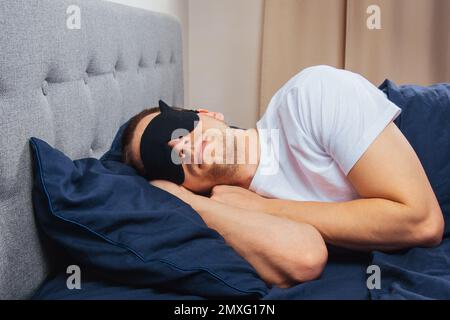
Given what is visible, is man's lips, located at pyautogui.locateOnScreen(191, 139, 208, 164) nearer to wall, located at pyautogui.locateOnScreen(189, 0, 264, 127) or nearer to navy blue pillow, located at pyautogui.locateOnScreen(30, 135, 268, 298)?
navy blue pillow, located at pyautogui.locateOnScreen(30, 135, 268, 298)

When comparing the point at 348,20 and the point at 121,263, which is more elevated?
the point at 348,20

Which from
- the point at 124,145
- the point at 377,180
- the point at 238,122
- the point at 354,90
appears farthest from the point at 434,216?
the point at 238,122

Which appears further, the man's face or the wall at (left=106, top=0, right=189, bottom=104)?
the wall at (left=106, top=0, right=189, bottom=104)

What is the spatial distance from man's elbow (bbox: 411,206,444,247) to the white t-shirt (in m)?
0.17

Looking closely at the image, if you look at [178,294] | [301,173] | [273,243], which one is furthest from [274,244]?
[301,173]

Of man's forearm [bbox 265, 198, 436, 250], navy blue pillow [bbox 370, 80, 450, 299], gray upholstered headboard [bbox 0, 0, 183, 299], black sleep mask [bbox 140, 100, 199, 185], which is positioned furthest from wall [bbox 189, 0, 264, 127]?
man's forearm [bbox 265, 198, 436, 250]

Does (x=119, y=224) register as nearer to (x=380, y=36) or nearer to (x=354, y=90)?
(x=354, y=90)

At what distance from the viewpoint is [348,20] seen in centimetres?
273

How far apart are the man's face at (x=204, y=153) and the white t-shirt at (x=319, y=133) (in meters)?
0.09

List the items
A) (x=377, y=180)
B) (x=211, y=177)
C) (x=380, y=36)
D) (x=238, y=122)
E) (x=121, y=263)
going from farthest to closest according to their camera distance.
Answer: (x=238, y=122) < (x=380, y=36) < (x=211, y=177) < (x=377, y=180) < (x=121, y=263)

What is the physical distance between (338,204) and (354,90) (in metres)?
0.26

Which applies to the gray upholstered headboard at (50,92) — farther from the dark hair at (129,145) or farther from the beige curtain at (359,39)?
the beige curtain at (359,39)

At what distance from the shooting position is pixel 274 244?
1.00m

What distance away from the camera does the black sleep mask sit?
1259 mm
